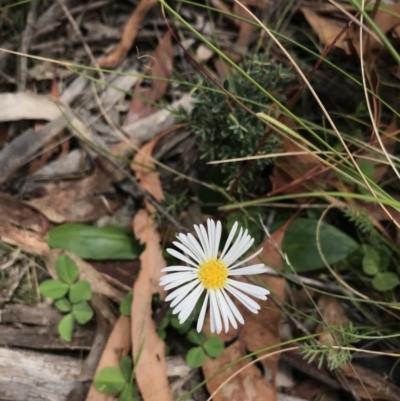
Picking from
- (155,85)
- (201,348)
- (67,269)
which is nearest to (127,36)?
(155,85)

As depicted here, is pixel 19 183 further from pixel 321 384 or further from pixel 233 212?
pixel 321 384

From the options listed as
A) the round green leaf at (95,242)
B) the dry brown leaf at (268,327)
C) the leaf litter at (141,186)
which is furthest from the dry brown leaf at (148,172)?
the dry brown leaf at (268,327)

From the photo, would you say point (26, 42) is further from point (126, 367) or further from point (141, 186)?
point (126, 367)

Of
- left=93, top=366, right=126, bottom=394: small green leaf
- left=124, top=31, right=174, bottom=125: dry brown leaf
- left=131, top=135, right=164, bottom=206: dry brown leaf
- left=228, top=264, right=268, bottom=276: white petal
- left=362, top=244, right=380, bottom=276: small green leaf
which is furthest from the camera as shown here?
left=124, top=31, right=174, bottom=125: dry brown leaf

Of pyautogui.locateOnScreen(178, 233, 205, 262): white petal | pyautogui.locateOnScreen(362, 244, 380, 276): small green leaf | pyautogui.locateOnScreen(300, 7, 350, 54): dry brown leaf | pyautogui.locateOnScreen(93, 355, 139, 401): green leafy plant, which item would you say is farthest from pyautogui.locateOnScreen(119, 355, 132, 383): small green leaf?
pyautogui.locateOnScreen(300, 7, 350, 54): dry brown leaf

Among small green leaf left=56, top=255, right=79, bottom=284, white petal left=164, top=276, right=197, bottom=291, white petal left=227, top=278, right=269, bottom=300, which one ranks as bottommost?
white petal left=227, top=278, right=269, bottom=300

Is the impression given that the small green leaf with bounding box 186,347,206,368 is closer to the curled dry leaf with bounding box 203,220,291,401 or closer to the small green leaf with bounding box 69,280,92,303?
the curled dry leaf with bounding box 203,220,291,401

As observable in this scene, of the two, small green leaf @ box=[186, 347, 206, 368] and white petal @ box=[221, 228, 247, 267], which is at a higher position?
white petal @ box=[221, 228, 247, 267]

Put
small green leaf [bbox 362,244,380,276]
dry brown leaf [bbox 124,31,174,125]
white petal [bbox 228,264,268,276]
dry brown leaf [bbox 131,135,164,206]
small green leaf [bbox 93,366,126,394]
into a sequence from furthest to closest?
dry brown leaf [bbox 124,31,174,125], dry brown leaf [bbox 131,135,164,206], small green leaf [bbox 362,244,380,276], small green leaf [bbox 93,366,126,394], white petal [bbox 228,264,268,276]
